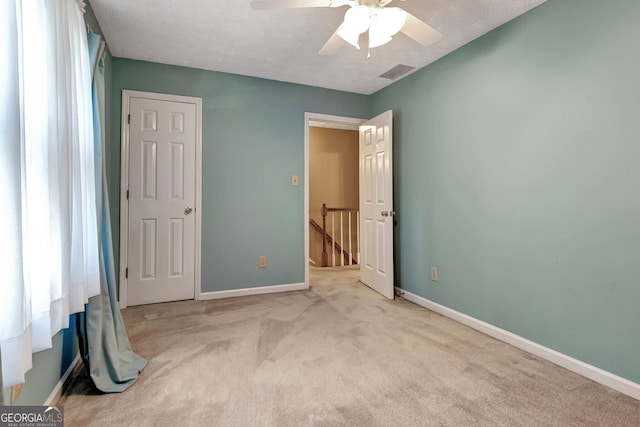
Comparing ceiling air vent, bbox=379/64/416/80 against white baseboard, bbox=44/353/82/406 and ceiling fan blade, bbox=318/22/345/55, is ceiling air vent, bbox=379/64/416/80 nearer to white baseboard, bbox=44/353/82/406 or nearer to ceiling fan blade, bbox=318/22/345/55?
ceiling fan blade, bbox=318/22/345/55

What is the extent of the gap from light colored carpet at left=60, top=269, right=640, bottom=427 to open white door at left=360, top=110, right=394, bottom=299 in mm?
770

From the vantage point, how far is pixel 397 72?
3211 mm

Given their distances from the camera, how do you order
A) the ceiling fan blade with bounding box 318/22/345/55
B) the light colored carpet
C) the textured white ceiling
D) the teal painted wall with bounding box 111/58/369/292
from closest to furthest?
the light colored carpet < the ceiling fan blade with bounding box 318/22/345/55 < the textured white ceiling < the teal painted wall with bounding box 111/58/369/292

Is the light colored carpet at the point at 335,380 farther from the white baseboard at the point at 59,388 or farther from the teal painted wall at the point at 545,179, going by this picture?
the teal painted wall at the point at 545,179

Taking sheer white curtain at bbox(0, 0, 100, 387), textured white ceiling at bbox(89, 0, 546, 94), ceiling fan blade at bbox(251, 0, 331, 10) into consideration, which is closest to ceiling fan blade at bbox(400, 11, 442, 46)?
textured white ceiling at bbox(89, 0, 546, 94)

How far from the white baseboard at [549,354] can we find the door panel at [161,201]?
2.57m

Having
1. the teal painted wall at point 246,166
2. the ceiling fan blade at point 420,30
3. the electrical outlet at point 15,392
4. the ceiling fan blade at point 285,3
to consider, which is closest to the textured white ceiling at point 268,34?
the teal painted wall at point 246,166

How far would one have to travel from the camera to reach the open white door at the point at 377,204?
10.8ft

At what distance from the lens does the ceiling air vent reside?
3.08 m

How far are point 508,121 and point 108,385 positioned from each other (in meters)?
3.08

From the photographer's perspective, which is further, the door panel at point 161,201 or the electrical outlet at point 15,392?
the door panel at point 161,201

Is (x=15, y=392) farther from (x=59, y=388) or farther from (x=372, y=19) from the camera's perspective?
(x=372, y=19)

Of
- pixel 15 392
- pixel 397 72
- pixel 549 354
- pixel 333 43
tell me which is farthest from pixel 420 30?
pixel 15 392

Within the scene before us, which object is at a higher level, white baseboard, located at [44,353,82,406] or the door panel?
the door panel
